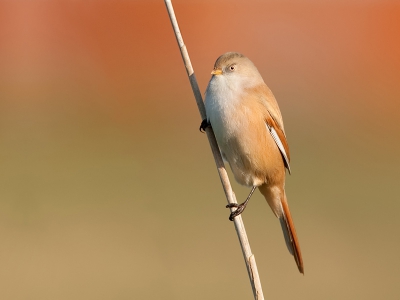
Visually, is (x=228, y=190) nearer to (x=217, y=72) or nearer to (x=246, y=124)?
(x=246, y=124)

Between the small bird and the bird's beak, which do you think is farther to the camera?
the bird's beak

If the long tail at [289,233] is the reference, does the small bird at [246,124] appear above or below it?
above

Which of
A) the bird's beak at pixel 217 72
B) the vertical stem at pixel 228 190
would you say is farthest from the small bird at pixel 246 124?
the vertical stem at pixel 228 190

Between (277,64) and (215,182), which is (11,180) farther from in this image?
(277,64)

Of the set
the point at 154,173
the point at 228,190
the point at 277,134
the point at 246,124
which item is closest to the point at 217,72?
the point at 246,124

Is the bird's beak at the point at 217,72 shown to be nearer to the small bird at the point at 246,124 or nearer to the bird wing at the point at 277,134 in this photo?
the small bird at the point at 246,124

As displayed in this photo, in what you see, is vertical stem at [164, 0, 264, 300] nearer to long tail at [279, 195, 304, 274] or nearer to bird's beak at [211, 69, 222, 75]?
bird's beak at [211, 69, 222, 75]

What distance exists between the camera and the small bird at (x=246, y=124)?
3979mm

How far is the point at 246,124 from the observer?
13.5 feet

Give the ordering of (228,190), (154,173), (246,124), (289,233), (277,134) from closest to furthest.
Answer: (228,190) < (246,124) < (277,134) < (289,233) < (154,173)

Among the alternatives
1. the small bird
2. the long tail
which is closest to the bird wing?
the small bird

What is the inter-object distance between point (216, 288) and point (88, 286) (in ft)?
4.96

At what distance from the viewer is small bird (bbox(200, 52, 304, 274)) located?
13.1 feet

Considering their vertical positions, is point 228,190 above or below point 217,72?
below
